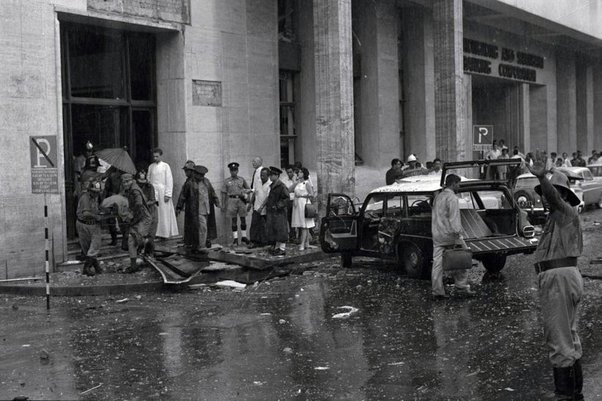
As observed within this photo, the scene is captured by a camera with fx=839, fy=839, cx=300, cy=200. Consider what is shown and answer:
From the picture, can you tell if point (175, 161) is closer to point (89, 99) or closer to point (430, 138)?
point (89, 99)

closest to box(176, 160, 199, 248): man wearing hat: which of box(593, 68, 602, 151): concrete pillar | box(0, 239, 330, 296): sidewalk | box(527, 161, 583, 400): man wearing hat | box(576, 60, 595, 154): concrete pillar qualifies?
box(0, 239, 330, 296): sidewalk

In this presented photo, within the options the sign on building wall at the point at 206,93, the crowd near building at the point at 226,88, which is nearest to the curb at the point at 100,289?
the crowd near building at the point at 226,88

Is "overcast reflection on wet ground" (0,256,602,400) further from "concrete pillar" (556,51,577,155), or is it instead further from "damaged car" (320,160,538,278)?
"concrete pillar" (556,51,577,155)

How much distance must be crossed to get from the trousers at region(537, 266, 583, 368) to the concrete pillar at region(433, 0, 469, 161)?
1924 centimetres

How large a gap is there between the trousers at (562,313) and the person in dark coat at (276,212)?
9436mm

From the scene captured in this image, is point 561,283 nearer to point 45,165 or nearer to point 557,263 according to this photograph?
point 557,263

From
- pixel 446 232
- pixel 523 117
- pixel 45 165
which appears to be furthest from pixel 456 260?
pixel 523 117

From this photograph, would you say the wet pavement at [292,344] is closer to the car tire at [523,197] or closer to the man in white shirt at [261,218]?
the man in white shirt at [261,218]

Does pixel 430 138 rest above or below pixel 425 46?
below

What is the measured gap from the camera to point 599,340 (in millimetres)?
8375

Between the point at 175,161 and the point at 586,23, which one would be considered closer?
the point at 175,161

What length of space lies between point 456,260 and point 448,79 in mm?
15021

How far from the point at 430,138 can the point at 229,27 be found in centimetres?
1038

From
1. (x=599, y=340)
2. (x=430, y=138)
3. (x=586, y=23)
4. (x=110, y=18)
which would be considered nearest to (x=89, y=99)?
(x=110, y=18)
